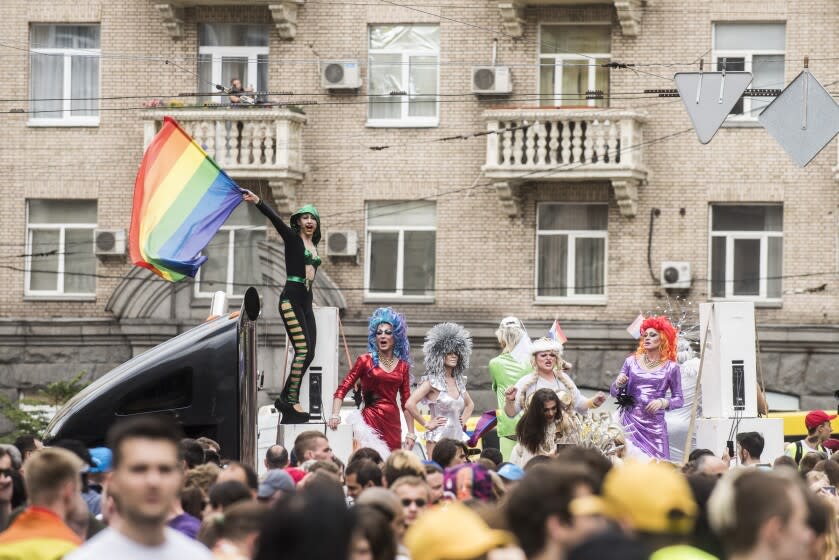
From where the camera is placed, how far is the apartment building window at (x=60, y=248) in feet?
97.3

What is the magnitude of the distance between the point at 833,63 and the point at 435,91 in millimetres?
6310

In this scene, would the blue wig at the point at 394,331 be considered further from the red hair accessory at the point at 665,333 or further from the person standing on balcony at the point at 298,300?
the red hair accessory at the point at 665,333

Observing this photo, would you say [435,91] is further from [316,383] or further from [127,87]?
[316,383]

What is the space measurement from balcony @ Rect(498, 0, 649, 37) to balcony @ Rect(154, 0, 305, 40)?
3378 mm

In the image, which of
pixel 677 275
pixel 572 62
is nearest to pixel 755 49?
pixel 572 62

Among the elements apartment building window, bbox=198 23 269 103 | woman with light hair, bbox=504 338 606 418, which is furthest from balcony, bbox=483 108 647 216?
woman with light hair, bbox=504 338 606 418

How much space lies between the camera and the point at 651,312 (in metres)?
28.0

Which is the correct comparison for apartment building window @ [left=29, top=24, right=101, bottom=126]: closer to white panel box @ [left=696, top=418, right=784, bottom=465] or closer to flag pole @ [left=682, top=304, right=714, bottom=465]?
flag pole @ [left=682, top=304, right=714, bottom=465]

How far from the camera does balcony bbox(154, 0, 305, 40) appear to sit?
94.3 feet

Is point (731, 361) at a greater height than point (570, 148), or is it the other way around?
point (570, 148)

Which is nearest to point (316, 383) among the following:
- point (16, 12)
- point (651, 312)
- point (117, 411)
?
point (117, 411)

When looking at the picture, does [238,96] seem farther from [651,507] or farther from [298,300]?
[651,507]

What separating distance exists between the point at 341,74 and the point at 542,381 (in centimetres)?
1526

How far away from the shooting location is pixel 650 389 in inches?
580
